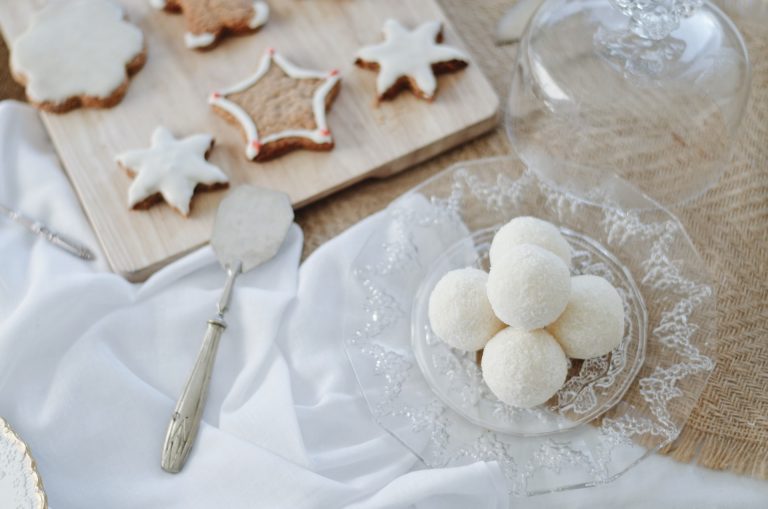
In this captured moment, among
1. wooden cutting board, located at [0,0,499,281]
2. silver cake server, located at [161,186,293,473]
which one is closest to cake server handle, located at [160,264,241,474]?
silver cake server, located at [161,186,293,473]

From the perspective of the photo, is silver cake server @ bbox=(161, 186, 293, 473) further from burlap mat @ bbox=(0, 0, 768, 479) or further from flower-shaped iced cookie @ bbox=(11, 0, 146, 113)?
flower-shaped iced cookie @ bbox=(11, 0, 146, 113)

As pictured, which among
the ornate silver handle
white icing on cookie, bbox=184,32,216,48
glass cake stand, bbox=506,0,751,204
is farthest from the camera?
white icing on cookie, bbox=184,32,216,48

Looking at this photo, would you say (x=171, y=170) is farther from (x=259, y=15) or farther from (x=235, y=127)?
(x=259, y=15)

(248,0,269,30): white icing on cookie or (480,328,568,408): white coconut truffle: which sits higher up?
(248,0,269,30): white icing on cookie

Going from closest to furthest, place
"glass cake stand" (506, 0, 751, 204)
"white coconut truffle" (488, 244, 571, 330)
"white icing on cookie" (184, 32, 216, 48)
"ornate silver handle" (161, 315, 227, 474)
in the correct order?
"white coconut truffle" (488, 244, 571, 330)
"ornate silver handle" (161, 315, 227, 474)
"glass cake stand" (506, 0, 751, 204)
"white icing on cookie" (184, 32, 216, 48)

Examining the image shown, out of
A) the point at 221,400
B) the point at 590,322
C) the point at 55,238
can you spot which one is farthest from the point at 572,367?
the point at 55,238
